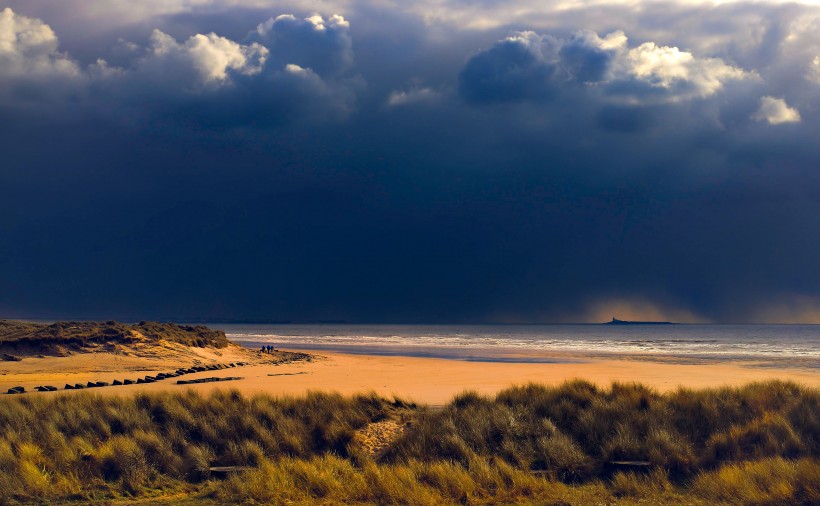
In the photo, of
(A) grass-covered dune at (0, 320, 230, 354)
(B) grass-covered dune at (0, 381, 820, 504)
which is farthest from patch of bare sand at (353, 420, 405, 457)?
(A) grass-covered dune at (0, 320, 230, 354)

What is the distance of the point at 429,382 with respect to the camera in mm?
25453

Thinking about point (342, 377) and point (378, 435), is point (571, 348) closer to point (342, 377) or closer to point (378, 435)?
point (342, 377)

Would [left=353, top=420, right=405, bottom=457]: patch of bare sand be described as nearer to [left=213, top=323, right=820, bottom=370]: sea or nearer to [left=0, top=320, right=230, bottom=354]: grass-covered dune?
[left=0, top=320, right=230, bottom=354]: grass-covered dune

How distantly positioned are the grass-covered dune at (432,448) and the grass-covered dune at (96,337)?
62.0ft

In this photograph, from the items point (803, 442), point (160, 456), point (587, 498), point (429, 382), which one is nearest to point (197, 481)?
point (160, 456)

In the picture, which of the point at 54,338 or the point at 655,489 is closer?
the point at 655,489

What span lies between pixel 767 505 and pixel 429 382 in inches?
640

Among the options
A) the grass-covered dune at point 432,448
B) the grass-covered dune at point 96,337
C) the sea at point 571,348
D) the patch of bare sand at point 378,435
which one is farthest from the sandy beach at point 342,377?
the sea at point 571,348

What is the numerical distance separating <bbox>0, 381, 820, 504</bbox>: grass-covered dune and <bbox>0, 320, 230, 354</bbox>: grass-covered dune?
1889 centimetres

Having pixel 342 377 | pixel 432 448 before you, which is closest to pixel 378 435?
pixel 432 448

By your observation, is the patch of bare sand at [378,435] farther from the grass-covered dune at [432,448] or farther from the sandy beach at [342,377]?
the sandy beach at [342,377]

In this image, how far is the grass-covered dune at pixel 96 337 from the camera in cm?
3288

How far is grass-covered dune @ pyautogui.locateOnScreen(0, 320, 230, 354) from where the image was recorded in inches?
1294

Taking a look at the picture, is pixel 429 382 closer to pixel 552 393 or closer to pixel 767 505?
pixel 552 393
